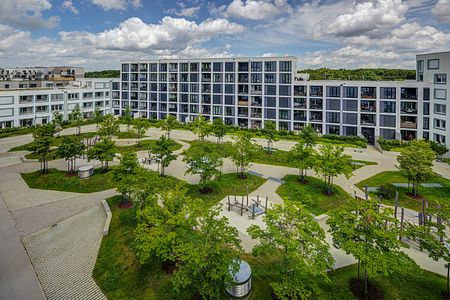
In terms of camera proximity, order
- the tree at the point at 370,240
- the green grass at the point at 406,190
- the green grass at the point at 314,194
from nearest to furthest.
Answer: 1. the tree at the point at 370,240
2. the green grass at the point at 314,194
3. the green grass at the point at 406,190

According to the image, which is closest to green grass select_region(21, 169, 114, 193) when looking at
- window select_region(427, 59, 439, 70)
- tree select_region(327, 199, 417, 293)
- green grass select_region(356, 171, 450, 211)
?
tree select_region(327, 199, 417, 293)

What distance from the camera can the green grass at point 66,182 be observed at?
2964cm

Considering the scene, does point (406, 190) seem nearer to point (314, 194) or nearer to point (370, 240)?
point (314, 194)

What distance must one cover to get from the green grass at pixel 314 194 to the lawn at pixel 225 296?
888cm

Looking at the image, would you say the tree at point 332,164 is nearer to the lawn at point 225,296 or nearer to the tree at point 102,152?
the lawn at point 225,296

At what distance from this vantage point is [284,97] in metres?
64.2

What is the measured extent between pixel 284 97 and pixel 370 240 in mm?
53350

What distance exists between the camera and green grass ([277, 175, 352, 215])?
83.7ft

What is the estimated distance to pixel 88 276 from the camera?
639 inches

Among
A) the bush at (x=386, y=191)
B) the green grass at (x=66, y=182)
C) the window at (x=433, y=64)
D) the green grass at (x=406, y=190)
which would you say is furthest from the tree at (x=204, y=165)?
the window at (x=433, y=64)

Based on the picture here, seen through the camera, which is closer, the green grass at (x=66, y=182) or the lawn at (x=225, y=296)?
the lawn at (x=225, y=296)

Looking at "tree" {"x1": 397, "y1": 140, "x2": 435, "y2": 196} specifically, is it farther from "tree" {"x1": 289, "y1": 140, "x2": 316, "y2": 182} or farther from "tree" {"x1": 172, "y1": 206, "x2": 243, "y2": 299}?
"tree" {"x1": 172, "y1": 206, "x2": 243, "y2": 299}

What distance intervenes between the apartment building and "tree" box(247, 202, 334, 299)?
70.1 metres

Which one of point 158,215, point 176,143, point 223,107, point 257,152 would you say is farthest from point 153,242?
point 223,107
